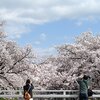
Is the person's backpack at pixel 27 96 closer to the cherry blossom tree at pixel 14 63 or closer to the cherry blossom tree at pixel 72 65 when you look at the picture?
the cherry blossom tree at pixel 14 63

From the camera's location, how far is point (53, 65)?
46.0m

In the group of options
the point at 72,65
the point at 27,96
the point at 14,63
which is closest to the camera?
the point at 27,96

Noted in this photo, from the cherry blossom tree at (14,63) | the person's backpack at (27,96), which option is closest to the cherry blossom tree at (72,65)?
the cherry blossom tree at (14,63)

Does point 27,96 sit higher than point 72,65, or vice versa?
point 72,65

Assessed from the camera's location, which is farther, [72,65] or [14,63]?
[72,65]

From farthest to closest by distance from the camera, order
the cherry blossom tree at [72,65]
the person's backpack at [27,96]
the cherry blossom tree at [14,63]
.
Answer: the cherry blossom tree at [72,65] → the cherry blossom tree at [14,63] → the person's backpack at [27,96]

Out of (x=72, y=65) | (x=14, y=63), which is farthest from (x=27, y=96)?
(x=72, y=65)

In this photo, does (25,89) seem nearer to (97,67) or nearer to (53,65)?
(97,67)

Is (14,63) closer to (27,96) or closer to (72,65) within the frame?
(72,65)

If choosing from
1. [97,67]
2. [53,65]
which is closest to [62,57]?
[53,65]

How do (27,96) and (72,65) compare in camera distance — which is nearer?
(27,96)

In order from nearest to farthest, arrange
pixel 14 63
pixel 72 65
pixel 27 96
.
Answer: pixel 27 96
pixel 14 63
pixel 72 65

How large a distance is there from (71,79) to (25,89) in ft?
80.4

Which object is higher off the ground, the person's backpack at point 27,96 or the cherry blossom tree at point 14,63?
the cherry blossom tree at point 14,63
